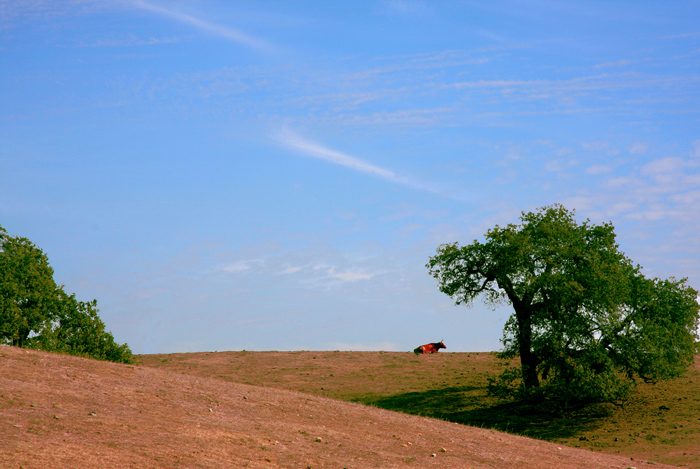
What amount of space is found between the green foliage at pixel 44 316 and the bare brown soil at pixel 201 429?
10.6m

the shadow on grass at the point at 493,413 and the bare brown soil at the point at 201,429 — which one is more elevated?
the bare brown soil at the point at 201,429

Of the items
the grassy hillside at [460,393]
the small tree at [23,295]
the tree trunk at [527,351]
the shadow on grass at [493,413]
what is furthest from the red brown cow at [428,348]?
the small tree at [23,295]

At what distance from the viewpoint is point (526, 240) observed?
1650 inches

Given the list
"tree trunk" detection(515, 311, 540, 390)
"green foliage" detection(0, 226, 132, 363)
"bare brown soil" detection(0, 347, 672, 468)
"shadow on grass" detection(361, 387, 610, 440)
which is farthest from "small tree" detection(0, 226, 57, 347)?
"tree trunk" detection(515, 311, 540, 390)

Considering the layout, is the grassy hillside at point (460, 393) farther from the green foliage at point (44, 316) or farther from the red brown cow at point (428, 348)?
the green foliage at point (44, 316)

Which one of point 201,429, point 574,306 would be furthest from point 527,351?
point 201,429

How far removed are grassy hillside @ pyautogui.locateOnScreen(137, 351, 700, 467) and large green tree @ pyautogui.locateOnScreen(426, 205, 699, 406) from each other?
6.60 ft

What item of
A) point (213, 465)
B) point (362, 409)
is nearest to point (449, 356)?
point (362, 409)

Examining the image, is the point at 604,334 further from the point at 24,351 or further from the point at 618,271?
the point at 24,351

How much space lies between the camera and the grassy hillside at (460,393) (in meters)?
34.8

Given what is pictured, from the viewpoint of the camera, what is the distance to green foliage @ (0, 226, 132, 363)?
1517 inches

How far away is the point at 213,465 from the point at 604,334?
31.1 m

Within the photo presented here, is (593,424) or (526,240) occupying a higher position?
(526,240)

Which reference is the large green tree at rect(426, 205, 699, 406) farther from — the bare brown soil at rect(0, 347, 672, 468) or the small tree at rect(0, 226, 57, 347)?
the small tree at rect(0, 226, 57, 347)
